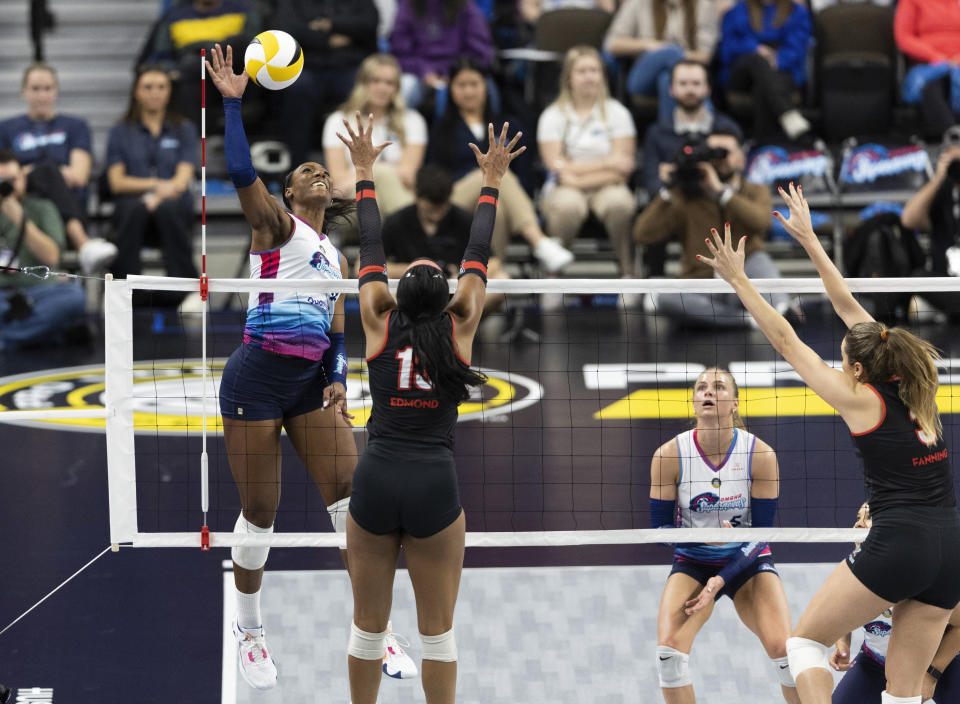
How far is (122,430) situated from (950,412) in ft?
18.7

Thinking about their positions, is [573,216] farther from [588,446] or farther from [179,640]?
[179,640]

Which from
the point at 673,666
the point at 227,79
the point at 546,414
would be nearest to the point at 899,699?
the point at 673,666

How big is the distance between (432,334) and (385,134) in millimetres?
7442

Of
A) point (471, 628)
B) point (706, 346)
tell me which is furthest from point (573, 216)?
point (471, 628)

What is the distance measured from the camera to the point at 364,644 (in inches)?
200

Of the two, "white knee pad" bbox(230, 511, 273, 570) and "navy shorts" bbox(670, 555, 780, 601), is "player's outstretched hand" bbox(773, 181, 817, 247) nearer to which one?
"navy shorts" bbox(670, 555, 780, 601)

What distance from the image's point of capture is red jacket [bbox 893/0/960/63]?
514 inches

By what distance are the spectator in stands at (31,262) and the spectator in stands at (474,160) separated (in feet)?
10.9

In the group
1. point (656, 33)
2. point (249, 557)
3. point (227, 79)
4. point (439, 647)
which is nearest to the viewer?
point (439, 647)

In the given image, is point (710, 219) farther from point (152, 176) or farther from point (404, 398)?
point (404, 398)

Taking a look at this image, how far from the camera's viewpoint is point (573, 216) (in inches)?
475

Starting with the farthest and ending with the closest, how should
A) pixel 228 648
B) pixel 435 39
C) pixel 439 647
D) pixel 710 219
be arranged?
pixel 435 39, pixel 710 219, pixel 228 648, pixel 439 647

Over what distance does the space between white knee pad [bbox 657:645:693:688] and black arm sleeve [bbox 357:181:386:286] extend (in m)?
1.83

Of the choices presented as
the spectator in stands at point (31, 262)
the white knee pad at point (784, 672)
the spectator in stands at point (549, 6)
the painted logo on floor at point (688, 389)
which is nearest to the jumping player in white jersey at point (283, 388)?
the white knee pad at point (784, 672)
